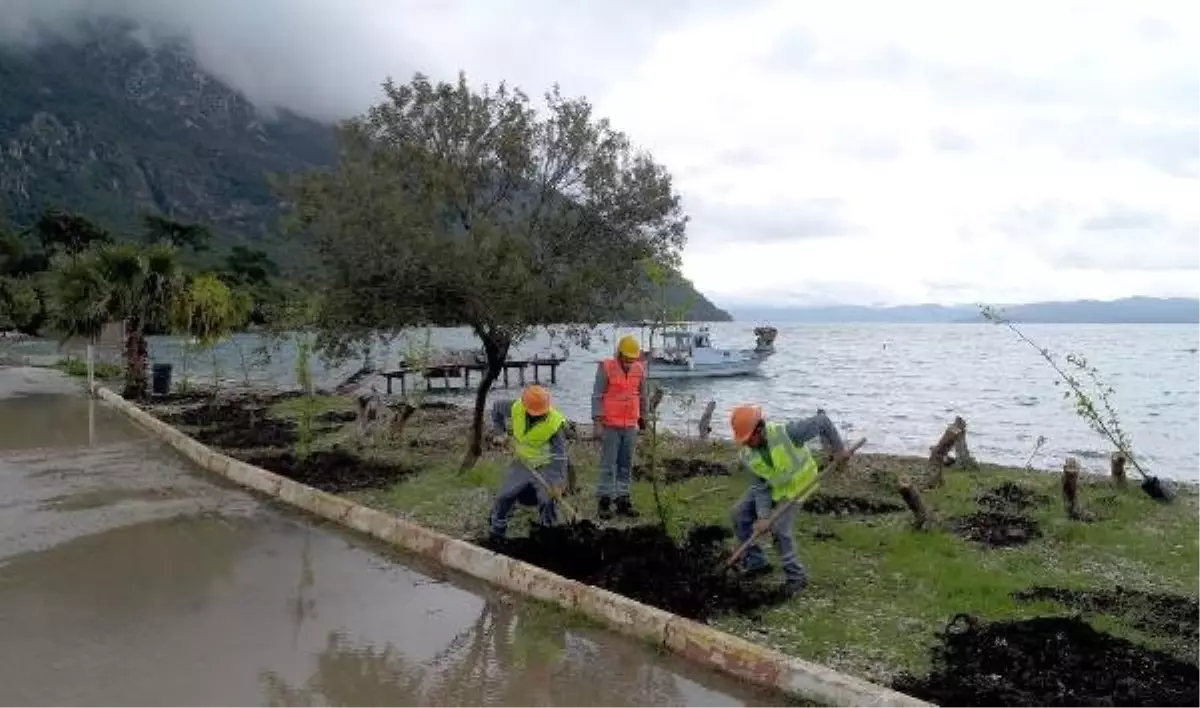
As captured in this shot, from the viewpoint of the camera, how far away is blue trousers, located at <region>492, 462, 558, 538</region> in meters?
8.32

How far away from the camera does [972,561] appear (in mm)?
8016

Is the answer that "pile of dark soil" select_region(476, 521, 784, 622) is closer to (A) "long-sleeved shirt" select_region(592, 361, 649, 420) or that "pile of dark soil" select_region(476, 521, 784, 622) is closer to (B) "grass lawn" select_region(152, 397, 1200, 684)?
(B) "grass lawn" select_region(152, 397, 1200, 684)

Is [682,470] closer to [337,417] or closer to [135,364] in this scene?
[337,417]

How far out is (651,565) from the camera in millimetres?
7383

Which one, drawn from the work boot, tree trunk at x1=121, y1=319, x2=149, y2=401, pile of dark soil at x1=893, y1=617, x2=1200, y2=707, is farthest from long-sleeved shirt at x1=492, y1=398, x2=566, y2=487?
tree trunk at x1=121, y1=319, x2=149, y2=401

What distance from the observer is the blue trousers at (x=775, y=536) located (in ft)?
23.1

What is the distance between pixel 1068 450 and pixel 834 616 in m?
19.2

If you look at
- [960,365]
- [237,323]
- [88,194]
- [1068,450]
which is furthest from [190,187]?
[1068,450]

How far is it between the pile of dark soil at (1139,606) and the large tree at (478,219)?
19.1 feet

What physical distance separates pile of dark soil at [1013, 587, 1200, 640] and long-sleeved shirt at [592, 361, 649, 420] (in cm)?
414

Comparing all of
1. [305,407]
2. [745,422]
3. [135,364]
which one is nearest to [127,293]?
[135,364]

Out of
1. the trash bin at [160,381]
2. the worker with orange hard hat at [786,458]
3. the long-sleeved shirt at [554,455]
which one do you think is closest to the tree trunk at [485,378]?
the long-sleeved shirt at [554,455]

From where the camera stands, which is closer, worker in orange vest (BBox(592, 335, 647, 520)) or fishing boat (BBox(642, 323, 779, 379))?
worker in orange vest (BBox(592, 335, 647, 520))

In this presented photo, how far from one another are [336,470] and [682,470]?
4.55 metres
